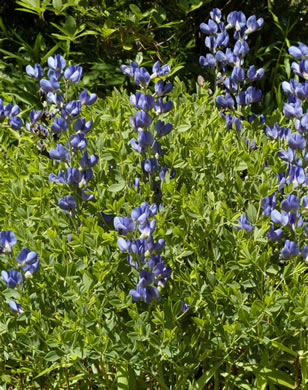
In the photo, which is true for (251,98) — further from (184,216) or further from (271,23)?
(271,23)

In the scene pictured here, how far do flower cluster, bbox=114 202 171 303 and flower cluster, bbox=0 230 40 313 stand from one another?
347mm

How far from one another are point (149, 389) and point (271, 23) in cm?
376

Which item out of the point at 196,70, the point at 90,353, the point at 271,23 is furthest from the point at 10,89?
the point at 90,353

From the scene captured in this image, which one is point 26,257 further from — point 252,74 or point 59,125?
point 252,74

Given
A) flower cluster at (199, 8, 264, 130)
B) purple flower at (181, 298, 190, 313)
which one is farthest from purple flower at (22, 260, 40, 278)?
flower cluster at (199, 8, 264, 130)

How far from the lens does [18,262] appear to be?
2246 millimetres

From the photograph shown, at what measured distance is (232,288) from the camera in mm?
2256

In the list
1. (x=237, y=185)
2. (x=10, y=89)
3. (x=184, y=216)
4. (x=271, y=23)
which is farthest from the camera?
(x=271, y=23)

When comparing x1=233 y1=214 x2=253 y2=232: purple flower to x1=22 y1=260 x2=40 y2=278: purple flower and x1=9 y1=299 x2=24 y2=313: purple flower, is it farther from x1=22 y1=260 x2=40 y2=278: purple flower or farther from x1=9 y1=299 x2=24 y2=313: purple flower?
x1=9 y1=299 x2=24 y2=313: purple flower

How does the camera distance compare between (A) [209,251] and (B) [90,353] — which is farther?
(A) [209,251]

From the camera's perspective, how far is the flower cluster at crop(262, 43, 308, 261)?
224 cm

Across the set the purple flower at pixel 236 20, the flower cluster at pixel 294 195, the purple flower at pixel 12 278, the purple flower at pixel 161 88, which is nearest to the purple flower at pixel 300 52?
the flower cluster at pixel 294 195

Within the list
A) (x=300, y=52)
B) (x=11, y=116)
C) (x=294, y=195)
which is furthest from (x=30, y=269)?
(x=300, y=52)

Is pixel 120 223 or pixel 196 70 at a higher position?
pixel 120 223
